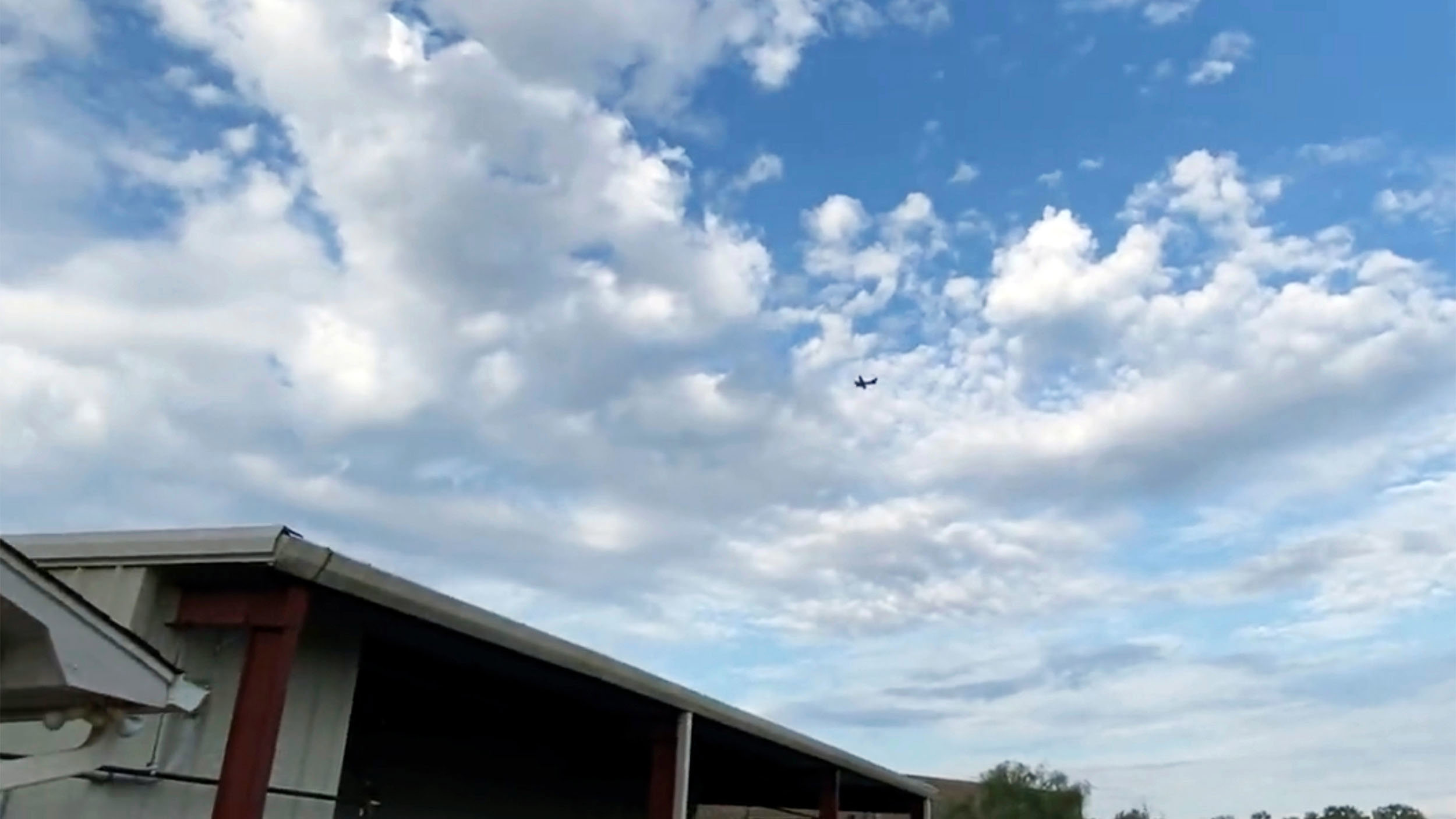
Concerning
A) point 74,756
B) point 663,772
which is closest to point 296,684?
point 74,756

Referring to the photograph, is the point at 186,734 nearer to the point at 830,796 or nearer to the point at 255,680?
the point at 255,680

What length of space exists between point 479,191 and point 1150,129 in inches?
255

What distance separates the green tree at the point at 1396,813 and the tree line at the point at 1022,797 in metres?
21.5

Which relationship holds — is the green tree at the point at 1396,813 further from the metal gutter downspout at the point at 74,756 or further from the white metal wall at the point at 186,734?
the metal gutter downspout at the point at 74,756

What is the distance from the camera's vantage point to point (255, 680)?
4902 millimetres

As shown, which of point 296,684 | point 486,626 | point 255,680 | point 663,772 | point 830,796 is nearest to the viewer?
point 255,680

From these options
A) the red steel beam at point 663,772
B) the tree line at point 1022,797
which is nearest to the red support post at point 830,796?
the red steel beam at point 663,772

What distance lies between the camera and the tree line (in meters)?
29.5

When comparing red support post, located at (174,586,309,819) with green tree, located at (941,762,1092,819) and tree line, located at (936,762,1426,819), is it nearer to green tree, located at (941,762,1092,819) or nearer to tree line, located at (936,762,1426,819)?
tree line, located at (936,762,1426,819)

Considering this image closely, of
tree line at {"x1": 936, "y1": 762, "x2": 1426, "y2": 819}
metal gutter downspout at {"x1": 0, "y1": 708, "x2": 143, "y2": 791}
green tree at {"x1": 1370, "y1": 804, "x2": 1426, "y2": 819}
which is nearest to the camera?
metal gutter downspout at {"x1": 0, "y1": 708, "x2": 143, "y2": 791}

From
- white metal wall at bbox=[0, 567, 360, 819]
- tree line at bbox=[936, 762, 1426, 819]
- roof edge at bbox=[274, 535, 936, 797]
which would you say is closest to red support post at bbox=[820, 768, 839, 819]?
roof edge at bbox=[274, 535, 936, 797]

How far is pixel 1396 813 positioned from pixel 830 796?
44.3 m

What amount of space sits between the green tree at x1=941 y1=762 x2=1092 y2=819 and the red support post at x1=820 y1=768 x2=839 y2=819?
1944 cm

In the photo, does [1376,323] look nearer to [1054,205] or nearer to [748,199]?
[1054,205]
